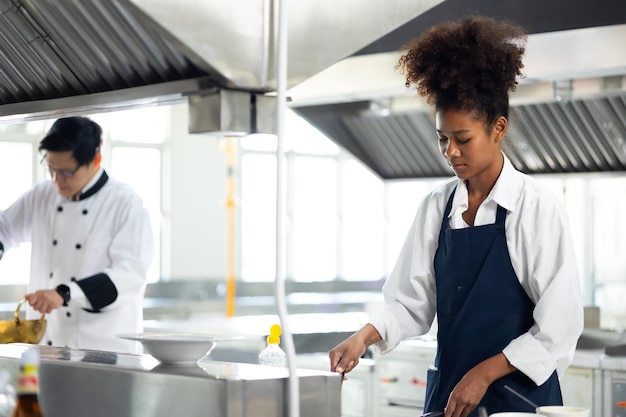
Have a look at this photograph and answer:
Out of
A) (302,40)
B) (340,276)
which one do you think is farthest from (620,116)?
(340,276)

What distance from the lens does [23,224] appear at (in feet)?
13.0

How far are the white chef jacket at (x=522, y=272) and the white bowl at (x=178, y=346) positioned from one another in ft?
2.03

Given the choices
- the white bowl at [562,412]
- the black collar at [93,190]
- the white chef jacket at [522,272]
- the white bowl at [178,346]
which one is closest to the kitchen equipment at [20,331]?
the black collar at [93,190]

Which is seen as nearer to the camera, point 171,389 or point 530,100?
point 171,389

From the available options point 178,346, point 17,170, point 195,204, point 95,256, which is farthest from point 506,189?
point 195,204

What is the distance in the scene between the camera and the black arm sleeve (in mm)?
3393

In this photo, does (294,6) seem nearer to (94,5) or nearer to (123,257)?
(94,5)

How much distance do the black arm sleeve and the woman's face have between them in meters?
1.66

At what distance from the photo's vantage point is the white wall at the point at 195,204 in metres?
11.6

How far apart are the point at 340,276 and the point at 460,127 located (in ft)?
38.4

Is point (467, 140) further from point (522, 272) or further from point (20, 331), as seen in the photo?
point (20, 331)

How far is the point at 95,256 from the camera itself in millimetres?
3652

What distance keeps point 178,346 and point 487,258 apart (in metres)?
0.86

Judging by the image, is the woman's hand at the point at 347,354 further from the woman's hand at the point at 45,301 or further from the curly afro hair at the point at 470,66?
the woman's hand at the point at 45,301
